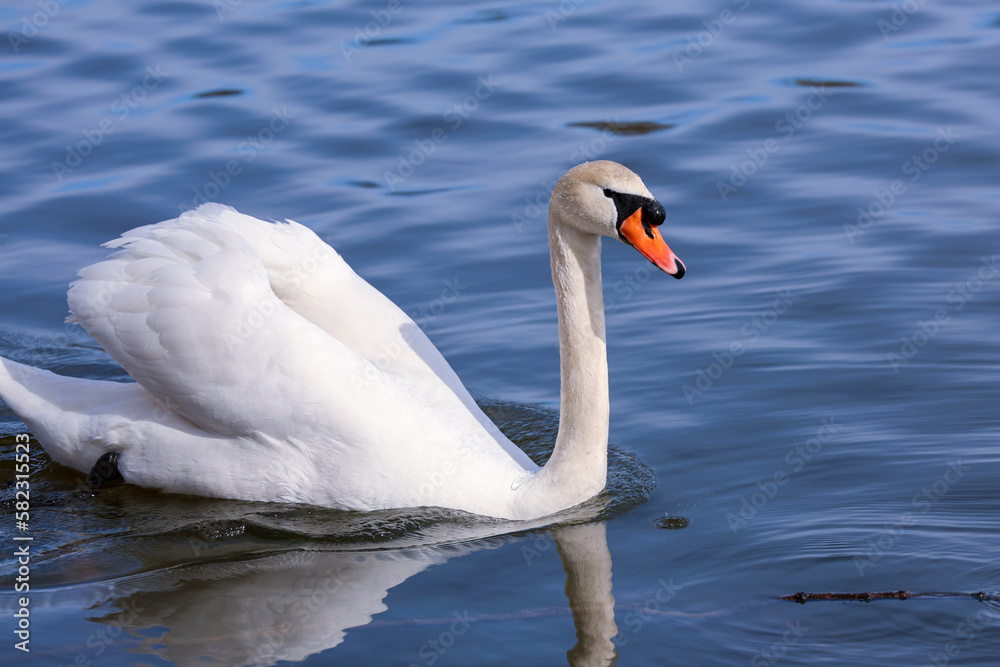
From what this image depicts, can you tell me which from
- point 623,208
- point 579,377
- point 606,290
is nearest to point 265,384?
point 579,377

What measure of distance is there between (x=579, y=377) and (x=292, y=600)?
1.73 metres

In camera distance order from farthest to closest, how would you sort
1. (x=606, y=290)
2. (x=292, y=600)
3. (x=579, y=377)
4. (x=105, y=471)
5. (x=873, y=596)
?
(x=606, y=290), (x=105, y=471), (x=579, y=377), (x=292, y=600), (x=873, y=596)

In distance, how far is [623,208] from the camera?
18.9 feet

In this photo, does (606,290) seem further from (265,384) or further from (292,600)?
(292,600)

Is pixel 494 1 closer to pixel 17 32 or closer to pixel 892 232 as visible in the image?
pixel 17 32

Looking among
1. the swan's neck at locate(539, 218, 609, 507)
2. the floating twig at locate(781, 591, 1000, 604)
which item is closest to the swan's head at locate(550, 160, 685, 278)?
the swan's neck at locate(539, 218, 609, 507)

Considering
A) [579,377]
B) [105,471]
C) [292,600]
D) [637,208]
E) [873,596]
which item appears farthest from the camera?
[105,471]

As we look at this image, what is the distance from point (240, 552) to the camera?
6.00m

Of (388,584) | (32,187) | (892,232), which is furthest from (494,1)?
(388,584)

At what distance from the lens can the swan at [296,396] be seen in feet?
20.1

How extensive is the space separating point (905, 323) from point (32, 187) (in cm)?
747

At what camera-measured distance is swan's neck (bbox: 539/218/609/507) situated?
20.2 ft

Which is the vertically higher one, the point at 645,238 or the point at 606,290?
the point at 645,238

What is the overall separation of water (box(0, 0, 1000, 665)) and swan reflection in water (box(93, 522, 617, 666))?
0.02m
